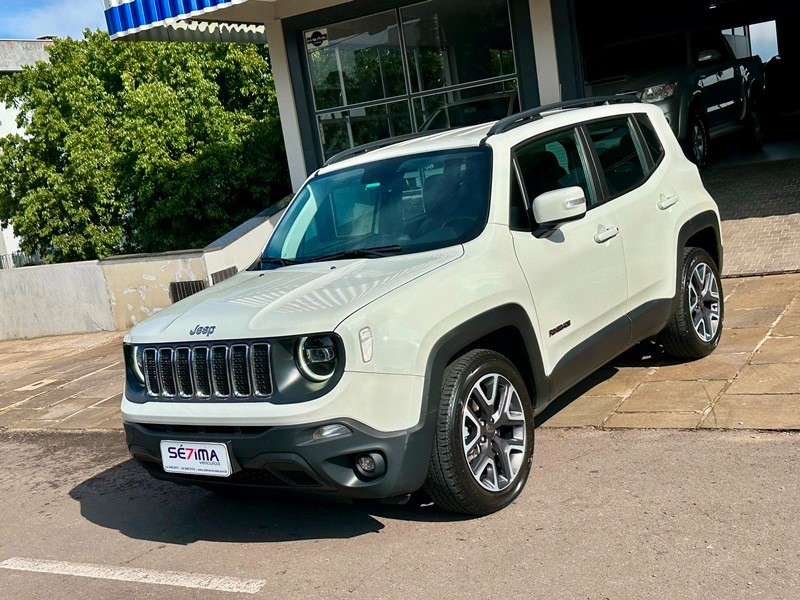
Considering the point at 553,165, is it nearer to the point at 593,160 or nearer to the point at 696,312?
the point at 593,160

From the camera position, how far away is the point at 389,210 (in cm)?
546

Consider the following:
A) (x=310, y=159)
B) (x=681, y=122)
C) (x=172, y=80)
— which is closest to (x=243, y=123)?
(x=172, y=80)

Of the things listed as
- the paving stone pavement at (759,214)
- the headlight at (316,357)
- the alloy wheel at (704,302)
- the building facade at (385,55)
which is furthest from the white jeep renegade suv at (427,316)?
the building facade at (385,55)

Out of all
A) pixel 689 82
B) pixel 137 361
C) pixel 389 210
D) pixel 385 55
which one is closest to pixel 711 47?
pixel 689 82

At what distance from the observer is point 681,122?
12164mm

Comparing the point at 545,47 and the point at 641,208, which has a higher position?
the point at 545,47

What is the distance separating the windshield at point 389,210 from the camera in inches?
202

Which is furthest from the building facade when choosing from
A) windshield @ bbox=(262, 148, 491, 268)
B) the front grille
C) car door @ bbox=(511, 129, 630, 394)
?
the front grille

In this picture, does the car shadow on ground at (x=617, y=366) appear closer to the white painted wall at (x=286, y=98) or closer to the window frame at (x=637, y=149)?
the window frame at (x=637, y=149)

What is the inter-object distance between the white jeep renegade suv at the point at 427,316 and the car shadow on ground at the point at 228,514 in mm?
384

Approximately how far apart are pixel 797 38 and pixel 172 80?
49.8 feet

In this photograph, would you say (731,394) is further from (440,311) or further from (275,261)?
(275,261)

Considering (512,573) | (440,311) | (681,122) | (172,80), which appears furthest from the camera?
(172,80)

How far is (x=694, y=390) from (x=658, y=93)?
6944mm
